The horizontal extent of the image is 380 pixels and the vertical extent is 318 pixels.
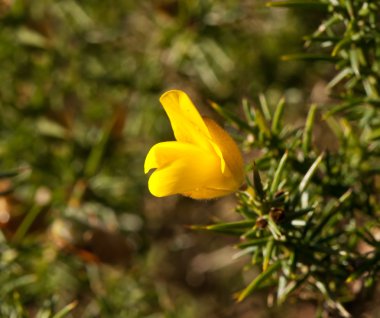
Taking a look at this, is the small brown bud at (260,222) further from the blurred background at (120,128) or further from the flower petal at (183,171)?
the blurred background at (120,128)

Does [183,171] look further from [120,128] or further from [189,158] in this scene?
[120,128]

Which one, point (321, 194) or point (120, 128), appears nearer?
point (321, 194)

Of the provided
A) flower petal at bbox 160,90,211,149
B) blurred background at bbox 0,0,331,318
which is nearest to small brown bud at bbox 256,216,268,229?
flower petal at bbox 160,90,211,149

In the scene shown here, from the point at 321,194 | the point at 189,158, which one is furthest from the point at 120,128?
the point at 189,158

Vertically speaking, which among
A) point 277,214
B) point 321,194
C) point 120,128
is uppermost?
point 277,214

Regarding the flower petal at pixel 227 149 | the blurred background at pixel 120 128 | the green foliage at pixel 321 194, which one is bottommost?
the blurred background at pixel 120 128

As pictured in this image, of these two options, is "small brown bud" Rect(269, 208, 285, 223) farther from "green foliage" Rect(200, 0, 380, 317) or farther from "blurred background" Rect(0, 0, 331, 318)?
"blurred background" Rect(0, 0, 331, 318)

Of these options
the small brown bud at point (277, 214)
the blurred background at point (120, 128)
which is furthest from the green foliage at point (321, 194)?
the blurred background at point (120, 128)
